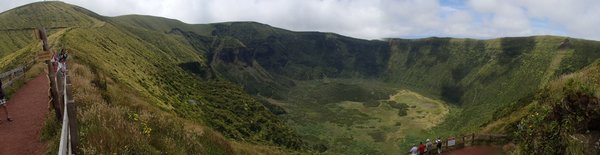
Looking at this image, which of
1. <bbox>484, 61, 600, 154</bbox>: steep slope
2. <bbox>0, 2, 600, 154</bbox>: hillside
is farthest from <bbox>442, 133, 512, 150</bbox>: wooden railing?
<bbox>484, 61, 600, 154</bbox>: steep slope

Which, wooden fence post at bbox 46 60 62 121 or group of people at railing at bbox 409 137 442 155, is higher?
wooden fence post at bbox 46 60 62 121

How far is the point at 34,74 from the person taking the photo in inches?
1185

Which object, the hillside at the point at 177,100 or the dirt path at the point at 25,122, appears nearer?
the dirt path at the point at 25,122

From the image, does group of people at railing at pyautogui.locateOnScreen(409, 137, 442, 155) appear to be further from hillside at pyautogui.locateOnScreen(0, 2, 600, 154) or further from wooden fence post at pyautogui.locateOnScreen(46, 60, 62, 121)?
wooden fence post at pyautogui.locateOnScreen(46, 60, 62, 121)

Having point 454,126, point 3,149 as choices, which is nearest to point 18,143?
point 3,149

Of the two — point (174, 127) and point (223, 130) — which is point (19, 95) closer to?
point (174, 127)

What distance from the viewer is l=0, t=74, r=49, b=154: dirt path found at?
13524mm

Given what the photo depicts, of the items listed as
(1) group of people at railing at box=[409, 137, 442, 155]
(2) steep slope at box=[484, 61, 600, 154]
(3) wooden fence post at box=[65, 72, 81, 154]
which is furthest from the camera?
(1) group of people at railing at box=[409, 137, 442, 155]

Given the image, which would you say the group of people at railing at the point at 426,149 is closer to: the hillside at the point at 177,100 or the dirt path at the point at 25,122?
the hillside at the point at 177,100

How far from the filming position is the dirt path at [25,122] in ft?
44.4

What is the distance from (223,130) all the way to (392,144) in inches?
3776

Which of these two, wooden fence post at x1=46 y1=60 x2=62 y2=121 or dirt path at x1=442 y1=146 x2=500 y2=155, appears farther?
dirt path at x1=442 y1=146 x2=500 y2=155

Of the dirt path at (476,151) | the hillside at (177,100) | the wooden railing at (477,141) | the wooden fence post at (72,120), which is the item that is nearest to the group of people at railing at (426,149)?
the dirt path at (476,151)

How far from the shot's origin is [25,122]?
16891 millimetres
